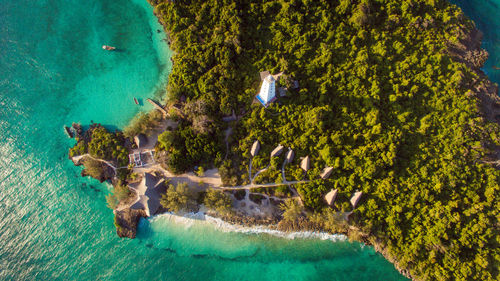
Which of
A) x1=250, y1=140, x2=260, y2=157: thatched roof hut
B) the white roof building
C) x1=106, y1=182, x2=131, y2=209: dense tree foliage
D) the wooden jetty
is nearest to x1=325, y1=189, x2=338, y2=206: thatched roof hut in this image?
x1=250, y1=140, x2=260, y2=157: thatched roof hut

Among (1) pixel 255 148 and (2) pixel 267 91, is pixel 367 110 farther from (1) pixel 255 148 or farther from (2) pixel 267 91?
(1) pixel 255 148

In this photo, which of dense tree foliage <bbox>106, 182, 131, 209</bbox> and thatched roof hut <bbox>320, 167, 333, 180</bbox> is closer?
thatched roof hut <bbox>320, 167, 333, 180</bbox>

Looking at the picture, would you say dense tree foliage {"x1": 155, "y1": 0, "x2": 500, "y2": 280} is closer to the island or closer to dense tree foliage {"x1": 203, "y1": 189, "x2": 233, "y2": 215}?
the island

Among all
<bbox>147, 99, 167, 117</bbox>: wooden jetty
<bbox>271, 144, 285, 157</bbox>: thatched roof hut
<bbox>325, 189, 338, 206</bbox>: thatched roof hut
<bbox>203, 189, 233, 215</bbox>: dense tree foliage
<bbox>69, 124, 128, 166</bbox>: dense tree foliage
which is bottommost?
<bbox>203, 189, 233, 215</bbox>: dense tree foliage

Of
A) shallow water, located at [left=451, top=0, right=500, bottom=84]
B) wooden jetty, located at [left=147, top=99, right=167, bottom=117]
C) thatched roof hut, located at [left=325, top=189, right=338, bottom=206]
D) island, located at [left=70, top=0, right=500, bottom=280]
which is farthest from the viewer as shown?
Result: shallow water, located at [left=451, top=0, right=500, bottom=84]

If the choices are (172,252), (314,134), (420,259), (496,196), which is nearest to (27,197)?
(172,252)

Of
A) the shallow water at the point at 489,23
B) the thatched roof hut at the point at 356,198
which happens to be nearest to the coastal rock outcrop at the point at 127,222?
the thatched roof hut at the point at 356,198
